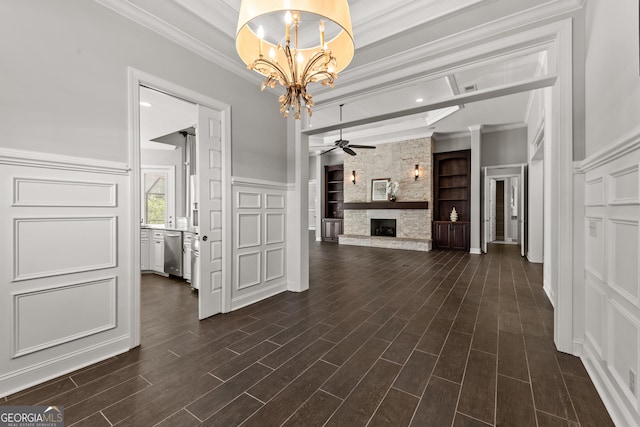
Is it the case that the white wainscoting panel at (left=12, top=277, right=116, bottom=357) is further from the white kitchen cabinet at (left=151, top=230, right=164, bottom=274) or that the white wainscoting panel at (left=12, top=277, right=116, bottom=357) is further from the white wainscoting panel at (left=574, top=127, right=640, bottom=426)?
the white wainscoting panel at (left=574, top=127, right=640, bottom=426)

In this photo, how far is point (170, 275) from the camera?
5055 mm

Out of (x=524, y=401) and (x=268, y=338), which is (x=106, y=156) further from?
(x=524, y=401)

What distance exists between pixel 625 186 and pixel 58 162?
3.67m

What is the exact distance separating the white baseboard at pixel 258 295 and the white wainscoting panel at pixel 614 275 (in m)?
3.24

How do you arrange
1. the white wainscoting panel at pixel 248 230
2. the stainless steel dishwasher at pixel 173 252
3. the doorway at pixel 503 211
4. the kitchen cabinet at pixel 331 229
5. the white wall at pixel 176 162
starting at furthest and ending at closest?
1. the kitchen cabinet at pixel 331 229
2. the doorway at pixel 503 211
3. the white wall at pixel 176 162
4. the stainless steel dishwasher at pixel 173 252
5. the white wainscoting panel at pixel 248 230

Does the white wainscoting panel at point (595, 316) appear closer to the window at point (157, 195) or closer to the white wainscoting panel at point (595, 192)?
the white wainscoting panel at point (595, 192)

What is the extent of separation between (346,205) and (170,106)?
6.18m

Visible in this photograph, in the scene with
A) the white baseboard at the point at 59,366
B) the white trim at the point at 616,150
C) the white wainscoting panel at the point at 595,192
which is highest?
the white trim at the point at 616,150

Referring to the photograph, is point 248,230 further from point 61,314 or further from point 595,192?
point 595,192

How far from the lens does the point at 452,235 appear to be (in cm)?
782

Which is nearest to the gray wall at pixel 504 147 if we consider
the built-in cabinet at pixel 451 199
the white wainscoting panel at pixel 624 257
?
the built-in cabinet at pixel 451 199

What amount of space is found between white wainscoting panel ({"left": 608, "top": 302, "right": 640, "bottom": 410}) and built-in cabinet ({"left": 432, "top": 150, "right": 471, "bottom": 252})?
6303 millimetres

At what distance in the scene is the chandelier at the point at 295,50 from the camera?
4.64 ft

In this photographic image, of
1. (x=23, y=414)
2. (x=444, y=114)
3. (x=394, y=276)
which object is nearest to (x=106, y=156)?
(x=23, y=414)
